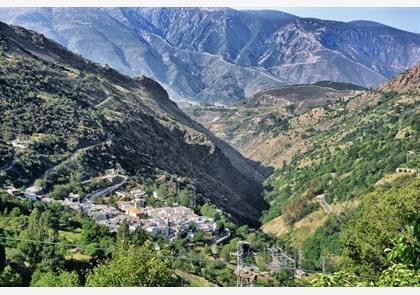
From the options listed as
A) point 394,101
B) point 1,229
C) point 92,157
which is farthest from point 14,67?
point 394,101

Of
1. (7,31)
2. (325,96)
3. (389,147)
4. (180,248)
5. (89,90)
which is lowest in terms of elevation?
(180,248)

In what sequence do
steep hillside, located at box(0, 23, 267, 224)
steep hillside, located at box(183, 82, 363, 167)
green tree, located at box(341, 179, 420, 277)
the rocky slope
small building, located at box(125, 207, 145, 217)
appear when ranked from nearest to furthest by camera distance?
green tree, located at box(341, 179, 420, 277)
small building, located at box(125, 207, 145, 217)
steep hillside, located at box(0, 23, 267, 224)
the rocky slope
steep hillside, located at box(183, 82, 363, 167)

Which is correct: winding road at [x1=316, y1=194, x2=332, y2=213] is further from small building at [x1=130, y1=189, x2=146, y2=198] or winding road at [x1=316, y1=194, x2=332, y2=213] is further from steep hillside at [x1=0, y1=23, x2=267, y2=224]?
small building at [x1=130, y1=189, x2=146, y2=198]

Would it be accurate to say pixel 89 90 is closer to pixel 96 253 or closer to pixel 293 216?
pixel 293 216

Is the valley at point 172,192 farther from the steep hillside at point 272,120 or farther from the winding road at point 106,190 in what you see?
the steep hillside at point 272,120

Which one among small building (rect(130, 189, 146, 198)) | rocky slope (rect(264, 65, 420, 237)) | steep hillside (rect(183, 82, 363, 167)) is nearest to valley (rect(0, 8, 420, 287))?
small building (rect(130, 189, 146, 198))

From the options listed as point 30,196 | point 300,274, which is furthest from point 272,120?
point 30,196

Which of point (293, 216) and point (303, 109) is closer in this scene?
point (293, 216)
